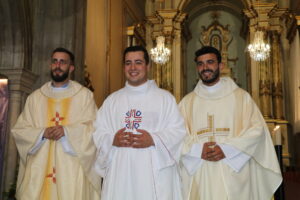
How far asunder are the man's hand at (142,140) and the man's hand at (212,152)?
53 cm

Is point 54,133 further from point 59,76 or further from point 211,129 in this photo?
point 211,129

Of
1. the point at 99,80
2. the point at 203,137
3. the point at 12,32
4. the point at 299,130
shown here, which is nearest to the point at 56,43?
the point at 12,32

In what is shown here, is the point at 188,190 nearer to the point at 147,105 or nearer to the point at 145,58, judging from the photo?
the point at 147,105

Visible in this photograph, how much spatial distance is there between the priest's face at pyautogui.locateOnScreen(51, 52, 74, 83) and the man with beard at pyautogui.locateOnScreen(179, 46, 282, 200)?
1212 millimetres

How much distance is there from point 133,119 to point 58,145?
0.90m

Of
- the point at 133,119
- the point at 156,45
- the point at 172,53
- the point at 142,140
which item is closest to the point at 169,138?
the point at 142,140

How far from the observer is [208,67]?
12.3 feet

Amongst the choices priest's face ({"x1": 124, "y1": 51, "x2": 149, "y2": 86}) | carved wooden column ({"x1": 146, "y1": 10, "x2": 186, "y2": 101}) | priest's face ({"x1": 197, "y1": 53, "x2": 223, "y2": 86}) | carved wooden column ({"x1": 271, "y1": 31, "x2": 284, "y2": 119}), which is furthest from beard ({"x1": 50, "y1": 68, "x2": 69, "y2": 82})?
carved wooden column ({"x1": 271, "y1": 31, "x2": 284, "y2": 119})

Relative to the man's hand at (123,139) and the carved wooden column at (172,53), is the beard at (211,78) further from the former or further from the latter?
the carved wooden column at (172,53)

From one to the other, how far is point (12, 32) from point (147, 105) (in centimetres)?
394

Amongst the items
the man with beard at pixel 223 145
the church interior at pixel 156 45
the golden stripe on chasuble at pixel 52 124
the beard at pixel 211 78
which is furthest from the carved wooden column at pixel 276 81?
the golden stripe on chasuble at pixel 52 124

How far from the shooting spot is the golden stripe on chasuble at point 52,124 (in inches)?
149

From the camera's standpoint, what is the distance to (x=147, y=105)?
343cm

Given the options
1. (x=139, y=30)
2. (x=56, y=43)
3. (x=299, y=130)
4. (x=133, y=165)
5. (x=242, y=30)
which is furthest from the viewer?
(x=242, y=30)
